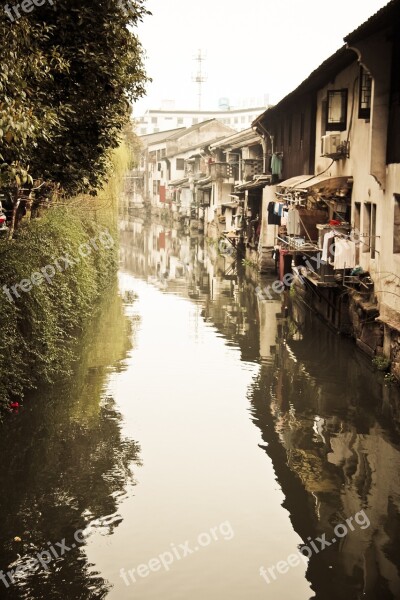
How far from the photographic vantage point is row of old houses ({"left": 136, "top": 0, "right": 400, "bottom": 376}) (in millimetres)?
18766

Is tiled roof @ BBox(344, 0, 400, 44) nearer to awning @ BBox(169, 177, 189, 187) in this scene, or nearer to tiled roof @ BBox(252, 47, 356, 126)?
tiled roof @ BBox(252, 47, 356, 126)

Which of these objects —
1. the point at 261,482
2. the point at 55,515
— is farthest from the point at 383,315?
the point at 55,515

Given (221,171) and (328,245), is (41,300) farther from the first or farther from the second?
(221,171)

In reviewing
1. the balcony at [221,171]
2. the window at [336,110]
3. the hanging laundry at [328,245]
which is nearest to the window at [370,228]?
the hanging laundry at [328,245]

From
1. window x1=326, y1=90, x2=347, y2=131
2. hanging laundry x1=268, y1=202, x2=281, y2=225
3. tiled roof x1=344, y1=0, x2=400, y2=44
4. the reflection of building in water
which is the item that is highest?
tiled roof x1=344, y1=0, x2=400, y2=44

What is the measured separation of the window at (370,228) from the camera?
68.5 ft

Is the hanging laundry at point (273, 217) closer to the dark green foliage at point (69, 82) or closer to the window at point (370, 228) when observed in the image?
the window at point (370, 228)

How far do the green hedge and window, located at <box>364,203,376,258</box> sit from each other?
7802mm

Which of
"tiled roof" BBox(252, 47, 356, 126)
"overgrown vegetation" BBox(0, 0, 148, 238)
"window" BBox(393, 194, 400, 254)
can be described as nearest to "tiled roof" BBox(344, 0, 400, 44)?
"tiled roof" BBox(252, 47, 356, 126)

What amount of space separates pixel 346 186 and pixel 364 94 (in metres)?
2.90

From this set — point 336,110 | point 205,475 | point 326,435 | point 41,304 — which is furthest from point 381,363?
point 336,110

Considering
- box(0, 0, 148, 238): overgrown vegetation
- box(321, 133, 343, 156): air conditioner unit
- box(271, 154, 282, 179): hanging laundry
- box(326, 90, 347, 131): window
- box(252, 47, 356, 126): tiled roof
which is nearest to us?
box(0, 0, 148, 238): overgrown vegetation

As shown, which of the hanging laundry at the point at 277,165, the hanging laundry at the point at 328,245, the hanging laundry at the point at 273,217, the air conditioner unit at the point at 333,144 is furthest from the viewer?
the hanging laundry at the point at 277,165

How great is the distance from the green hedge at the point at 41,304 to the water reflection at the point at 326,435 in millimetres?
4403
